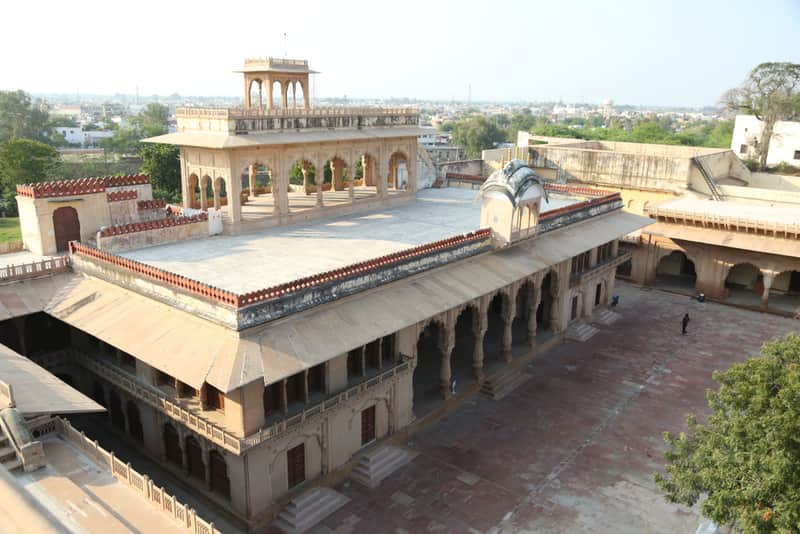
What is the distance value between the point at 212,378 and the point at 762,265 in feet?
110

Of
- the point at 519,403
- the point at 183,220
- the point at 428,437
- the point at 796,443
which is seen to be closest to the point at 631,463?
the point at 519,403

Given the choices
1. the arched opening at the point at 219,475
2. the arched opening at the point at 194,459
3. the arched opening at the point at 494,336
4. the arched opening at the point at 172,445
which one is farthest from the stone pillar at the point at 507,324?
the arched opening at the point at 172,445

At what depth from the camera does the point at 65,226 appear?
76.4 feet

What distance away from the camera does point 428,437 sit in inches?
864

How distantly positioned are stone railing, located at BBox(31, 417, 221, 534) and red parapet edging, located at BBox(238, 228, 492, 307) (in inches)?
180

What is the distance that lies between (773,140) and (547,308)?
1746 inches

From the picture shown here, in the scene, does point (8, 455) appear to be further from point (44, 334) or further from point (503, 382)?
point (503, 382)

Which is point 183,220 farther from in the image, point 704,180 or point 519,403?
point 704,180

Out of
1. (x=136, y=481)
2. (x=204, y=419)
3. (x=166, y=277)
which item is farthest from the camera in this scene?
(x=166, y=277)

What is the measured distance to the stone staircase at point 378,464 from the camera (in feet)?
63.4

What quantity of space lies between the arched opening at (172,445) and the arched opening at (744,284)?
Result: 33.4 metres

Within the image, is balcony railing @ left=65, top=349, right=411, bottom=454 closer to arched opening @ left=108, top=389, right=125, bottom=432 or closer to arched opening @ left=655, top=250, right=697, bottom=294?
arched opening @ left=108, top=389, right=125, bottom=432

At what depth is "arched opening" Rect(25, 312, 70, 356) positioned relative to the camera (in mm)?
21078

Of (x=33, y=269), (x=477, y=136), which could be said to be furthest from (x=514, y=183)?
(x=477, y=136)
